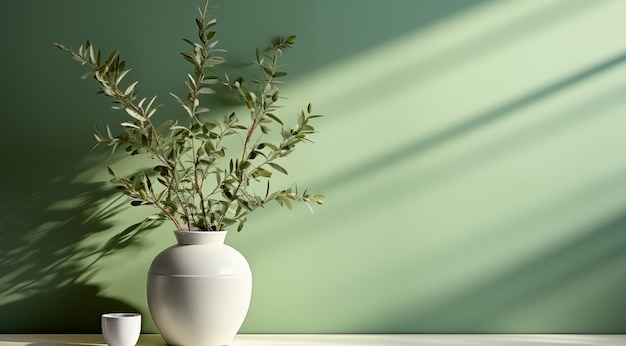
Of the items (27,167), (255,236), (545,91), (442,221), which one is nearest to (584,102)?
(545,91)

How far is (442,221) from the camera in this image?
2.18 meters

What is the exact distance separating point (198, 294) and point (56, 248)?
0.56 metres

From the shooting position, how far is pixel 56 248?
2145mm

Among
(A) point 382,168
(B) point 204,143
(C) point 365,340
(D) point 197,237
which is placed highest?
(B) point 204,143

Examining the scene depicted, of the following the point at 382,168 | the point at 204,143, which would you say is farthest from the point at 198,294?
the point at 382,168

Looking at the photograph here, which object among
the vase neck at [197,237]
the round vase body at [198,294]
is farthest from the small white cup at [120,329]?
the vase neck at [197,237]

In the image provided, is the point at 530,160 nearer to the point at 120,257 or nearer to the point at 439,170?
the point at 439,170

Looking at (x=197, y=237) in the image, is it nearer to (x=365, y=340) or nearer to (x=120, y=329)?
(x=120, y=329)

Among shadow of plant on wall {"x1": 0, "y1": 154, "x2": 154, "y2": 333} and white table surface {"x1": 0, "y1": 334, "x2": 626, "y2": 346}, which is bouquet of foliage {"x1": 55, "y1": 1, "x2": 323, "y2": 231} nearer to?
shadow of plant on wall {"x1": 0, "y1": 154, "x2": 154, "y2": 333}

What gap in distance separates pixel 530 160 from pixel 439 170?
0.91ft

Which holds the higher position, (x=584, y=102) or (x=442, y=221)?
(x=584, y=102)

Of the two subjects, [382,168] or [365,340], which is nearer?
[365,340]

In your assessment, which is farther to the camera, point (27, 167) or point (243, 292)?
point (27, 167)

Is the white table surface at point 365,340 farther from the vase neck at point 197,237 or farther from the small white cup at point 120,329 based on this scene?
the vase neck at point 197,237
